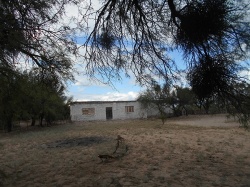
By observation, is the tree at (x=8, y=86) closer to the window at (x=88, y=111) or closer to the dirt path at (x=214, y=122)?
the dirt path at (x=214, y=122)

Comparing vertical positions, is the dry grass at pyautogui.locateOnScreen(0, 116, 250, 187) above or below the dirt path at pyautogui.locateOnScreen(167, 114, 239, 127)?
below

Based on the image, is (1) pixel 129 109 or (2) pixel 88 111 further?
(1) pixel 129 109

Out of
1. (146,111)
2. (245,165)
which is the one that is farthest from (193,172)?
(146,111)

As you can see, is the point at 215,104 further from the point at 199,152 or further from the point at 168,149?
the point at 168,149

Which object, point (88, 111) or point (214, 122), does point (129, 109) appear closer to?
point (88, 111)

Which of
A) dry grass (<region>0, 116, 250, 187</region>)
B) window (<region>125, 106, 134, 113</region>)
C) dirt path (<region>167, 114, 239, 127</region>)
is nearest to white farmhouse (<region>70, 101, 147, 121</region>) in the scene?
window (<region>125, 106, 134, 113</region>)

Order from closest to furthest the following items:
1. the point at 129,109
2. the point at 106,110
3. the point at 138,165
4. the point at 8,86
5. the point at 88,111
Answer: the point at 8,86
the point at 138,165
the point at 88,111
the point at 106,110
the point at 129,109

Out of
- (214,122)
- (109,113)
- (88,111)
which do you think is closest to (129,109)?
(109,113)

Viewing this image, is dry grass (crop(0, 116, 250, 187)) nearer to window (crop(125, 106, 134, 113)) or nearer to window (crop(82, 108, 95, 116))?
window (crop(82, 108, 95, 116))

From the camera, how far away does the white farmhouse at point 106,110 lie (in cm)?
4681

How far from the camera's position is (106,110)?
48.5 metres

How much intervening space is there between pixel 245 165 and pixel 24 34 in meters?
7.12

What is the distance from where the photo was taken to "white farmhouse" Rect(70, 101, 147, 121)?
4681cm

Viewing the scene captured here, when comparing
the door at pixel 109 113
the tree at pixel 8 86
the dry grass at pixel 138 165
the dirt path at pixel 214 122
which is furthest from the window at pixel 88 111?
the tree at pixel 8 86
